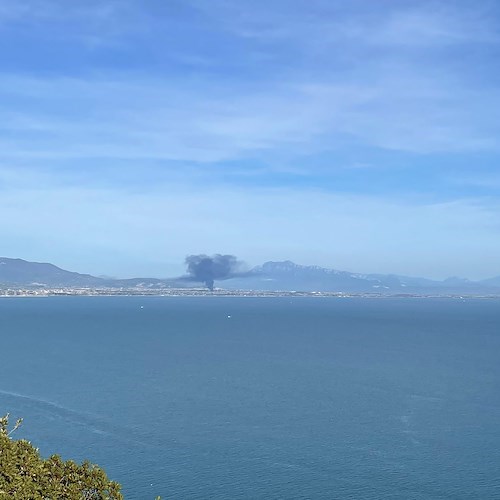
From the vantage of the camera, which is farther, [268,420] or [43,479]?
[268,420]

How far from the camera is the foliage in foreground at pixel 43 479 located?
26375 millimetres

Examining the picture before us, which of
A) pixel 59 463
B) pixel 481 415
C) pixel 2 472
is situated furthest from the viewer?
pixel 481 415

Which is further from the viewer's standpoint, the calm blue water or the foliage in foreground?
the calm blue water

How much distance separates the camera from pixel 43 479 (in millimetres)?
28125

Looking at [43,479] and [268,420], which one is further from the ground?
[43,479]

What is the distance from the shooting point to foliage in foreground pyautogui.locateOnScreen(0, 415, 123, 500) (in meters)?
26.4

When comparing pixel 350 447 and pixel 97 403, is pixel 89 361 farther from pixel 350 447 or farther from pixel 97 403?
pixel 350 447

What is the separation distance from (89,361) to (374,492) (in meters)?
95.9

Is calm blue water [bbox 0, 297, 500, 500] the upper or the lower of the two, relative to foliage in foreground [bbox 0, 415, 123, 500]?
lower

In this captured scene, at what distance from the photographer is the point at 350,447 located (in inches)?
3054

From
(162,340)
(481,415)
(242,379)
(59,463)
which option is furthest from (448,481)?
(162,340)

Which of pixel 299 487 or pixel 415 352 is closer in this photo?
pixel 299 487

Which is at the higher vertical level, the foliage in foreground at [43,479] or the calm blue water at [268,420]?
the foliage in foreground at [43,479]

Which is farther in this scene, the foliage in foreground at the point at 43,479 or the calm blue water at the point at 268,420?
the calm blue water at the point at 268,420
